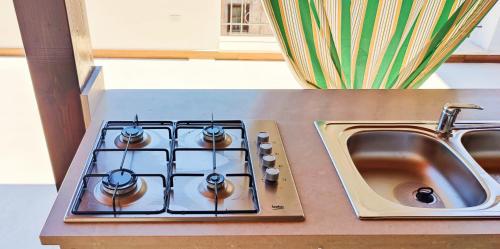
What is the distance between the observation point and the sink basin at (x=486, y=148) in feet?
3.88

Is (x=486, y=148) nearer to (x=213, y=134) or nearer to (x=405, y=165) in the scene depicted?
(x=405, y=165)

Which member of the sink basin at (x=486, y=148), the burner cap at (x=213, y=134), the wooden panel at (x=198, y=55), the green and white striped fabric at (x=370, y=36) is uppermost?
the green and white striped fabric at (x=370, y=36)

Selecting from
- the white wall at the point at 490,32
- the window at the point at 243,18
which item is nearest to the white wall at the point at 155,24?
the window at the point at 243,18

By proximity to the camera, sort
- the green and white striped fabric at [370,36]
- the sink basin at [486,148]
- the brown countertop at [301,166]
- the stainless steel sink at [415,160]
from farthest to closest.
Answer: the green and white striped fabric at [370,36] → the sink basin at [486,148] → the stainless steel sink at [415,160] → the brown countertop at [301,166]

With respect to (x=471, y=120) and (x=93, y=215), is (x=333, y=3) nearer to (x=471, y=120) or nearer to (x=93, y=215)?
(x=471, y=120)

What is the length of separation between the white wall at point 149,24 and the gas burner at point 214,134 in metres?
2.96

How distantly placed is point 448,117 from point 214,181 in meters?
0.68

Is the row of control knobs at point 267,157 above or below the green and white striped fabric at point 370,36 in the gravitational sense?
below

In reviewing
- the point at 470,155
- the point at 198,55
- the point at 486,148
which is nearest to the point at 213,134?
the point at 470,155

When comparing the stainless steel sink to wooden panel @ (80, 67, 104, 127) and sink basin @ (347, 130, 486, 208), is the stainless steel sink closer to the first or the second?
sink basin @ (347, 130, 486, 208)

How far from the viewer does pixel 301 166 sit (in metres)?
0.97

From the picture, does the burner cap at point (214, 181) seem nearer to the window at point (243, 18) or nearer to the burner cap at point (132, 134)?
the burner cap at point (132, 134)

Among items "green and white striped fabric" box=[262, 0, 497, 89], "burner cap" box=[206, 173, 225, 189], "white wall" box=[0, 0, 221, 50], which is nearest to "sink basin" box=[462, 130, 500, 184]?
"green and white striped fabric" box=[262, 0, 497, 89]

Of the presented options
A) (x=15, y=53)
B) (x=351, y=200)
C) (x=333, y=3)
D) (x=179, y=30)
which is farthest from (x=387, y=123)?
(x=15, y=53)
